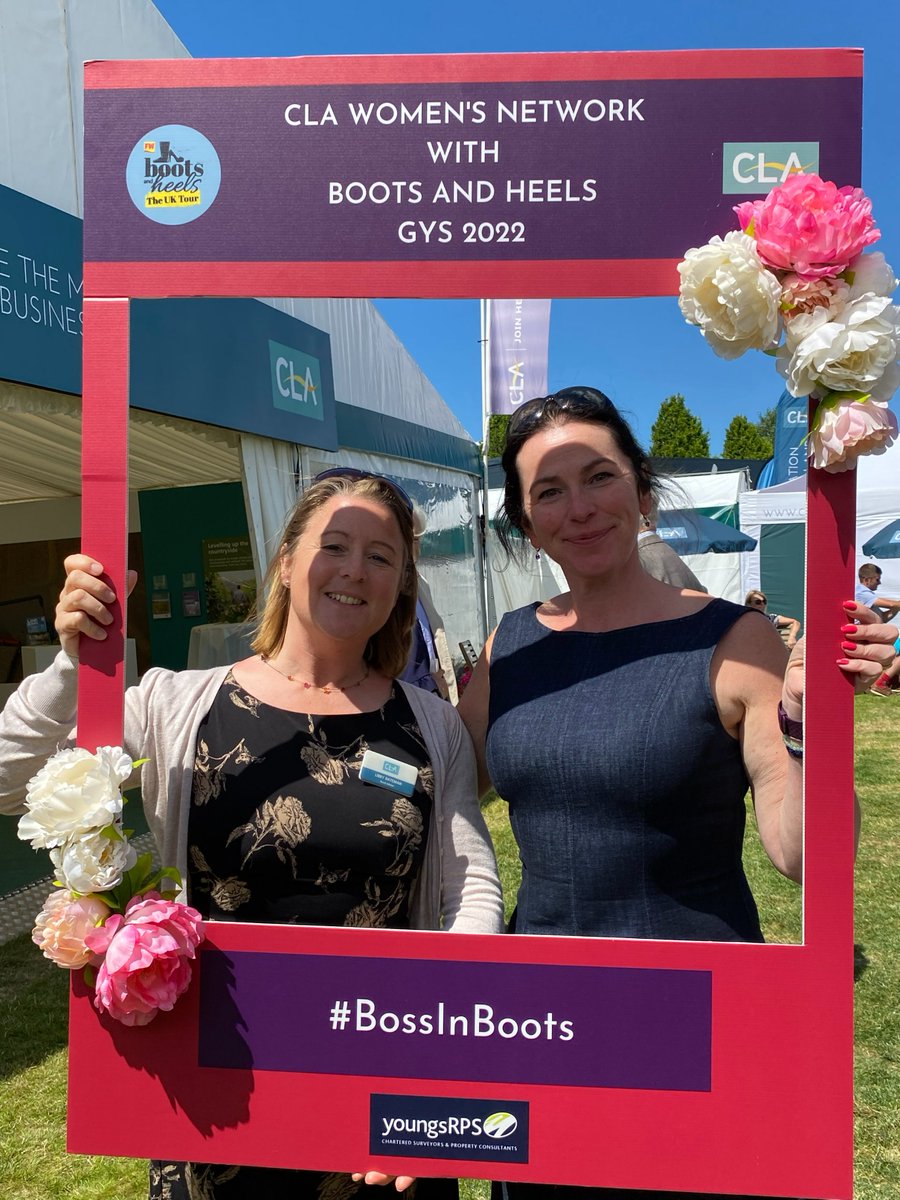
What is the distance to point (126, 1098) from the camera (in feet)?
4.73

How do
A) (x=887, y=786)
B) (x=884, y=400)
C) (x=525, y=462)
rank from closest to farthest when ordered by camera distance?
1. (x=884, y=400)
2. (x=525, y=462)
3. (x=887, y=786)

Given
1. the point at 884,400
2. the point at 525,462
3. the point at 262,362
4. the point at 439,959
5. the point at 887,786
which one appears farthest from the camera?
the point at 887,786

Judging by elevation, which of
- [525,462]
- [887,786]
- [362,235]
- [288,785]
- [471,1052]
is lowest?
[887,786]

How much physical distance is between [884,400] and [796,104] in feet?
1.61

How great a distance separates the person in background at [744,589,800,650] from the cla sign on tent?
3.2 inches

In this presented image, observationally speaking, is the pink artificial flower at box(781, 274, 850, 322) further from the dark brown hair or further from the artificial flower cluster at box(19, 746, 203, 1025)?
the artificial flower cluster at box(19, 746, 203, 1025)

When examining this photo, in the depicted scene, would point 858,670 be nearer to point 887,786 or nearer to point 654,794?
point 654,794

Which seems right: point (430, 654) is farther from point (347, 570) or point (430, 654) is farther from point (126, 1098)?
point (126, 1098)

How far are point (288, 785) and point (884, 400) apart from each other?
1142 mm

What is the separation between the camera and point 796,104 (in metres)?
1.36

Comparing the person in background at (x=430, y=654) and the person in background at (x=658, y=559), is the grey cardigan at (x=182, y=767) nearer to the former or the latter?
the person in background at (x=658, y=559)

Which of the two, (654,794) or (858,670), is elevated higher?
(858,670)

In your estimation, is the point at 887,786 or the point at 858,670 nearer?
the point at 858,670

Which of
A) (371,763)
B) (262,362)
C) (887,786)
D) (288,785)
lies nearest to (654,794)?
(371,763)
